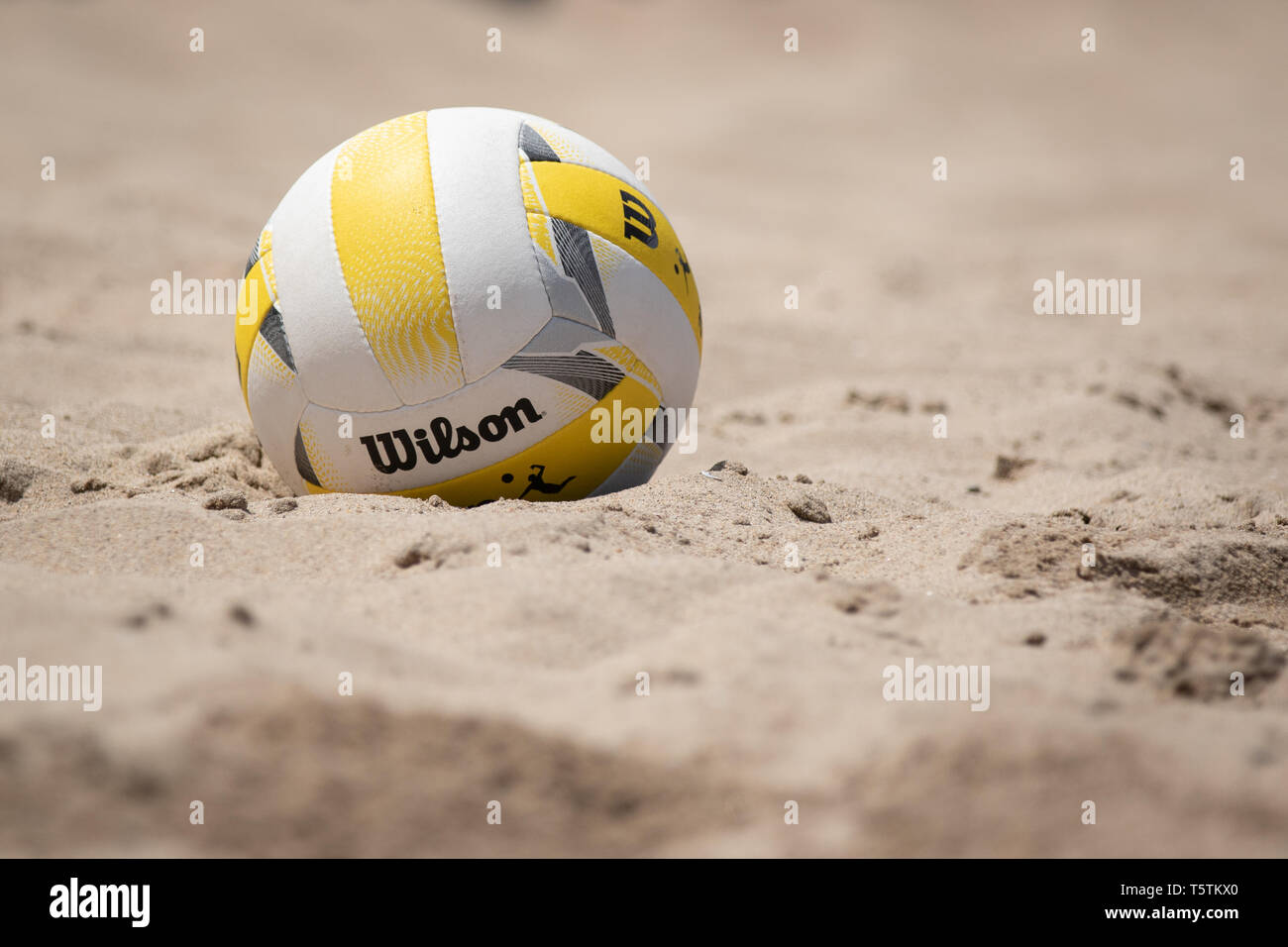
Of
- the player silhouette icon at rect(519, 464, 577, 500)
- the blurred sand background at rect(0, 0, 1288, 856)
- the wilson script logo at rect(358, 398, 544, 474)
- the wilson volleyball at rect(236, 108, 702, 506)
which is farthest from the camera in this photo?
the player silhouette icon at rect(519, 464, 577, 500)

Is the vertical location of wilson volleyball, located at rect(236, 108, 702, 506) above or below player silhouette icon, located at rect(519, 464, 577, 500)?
above

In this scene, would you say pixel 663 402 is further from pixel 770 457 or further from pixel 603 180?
pixel 770 457

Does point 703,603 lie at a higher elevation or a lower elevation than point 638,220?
lower

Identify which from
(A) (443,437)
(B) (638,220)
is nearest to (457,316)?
(A) (443,437)

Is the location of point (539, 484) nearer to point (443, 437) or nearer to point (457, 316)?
point (443, 437)

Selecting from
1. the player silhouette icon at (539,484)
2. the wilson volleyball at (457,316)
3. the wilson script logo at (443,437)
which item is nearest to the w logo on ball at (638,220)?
the wilson volleyball at (457,316)

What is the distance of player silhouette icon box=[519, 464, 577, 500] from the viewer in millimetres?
3842

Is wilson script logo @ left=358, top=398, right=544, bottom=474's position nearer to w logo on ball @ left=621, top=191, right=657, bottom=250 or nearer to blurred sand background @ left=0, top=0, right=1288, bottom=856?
blurred sand background @ left=0, top=0, right=1288, bottom=856

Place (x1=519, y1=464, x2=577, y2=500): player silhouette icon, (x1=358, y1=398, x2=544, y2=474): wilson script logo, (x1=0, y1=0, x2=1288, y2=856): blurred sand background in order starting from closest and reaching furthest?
1. (x1=0, y1=0, x2=1288, y2=856): blurred sand background
2. (x1=358, y1=398, x2=544, y2=474): wilson script logo
3. (x1=519, y1=464, x2=577, y2=500): player silhouette icon

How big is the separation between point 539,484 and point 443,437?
0.39 metres

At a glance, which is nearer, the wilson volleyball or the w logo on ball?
the wilson volleyball

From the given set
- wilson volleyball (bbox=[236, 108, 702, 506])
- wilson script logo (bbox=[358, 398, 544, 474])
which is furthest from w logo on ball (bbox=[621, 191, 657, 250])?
wilson script logo (bbox=[358, 398, 544, 474])

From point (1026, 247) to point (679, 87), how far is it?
1136 centimetres

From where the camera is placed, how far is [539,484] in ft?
12.7
